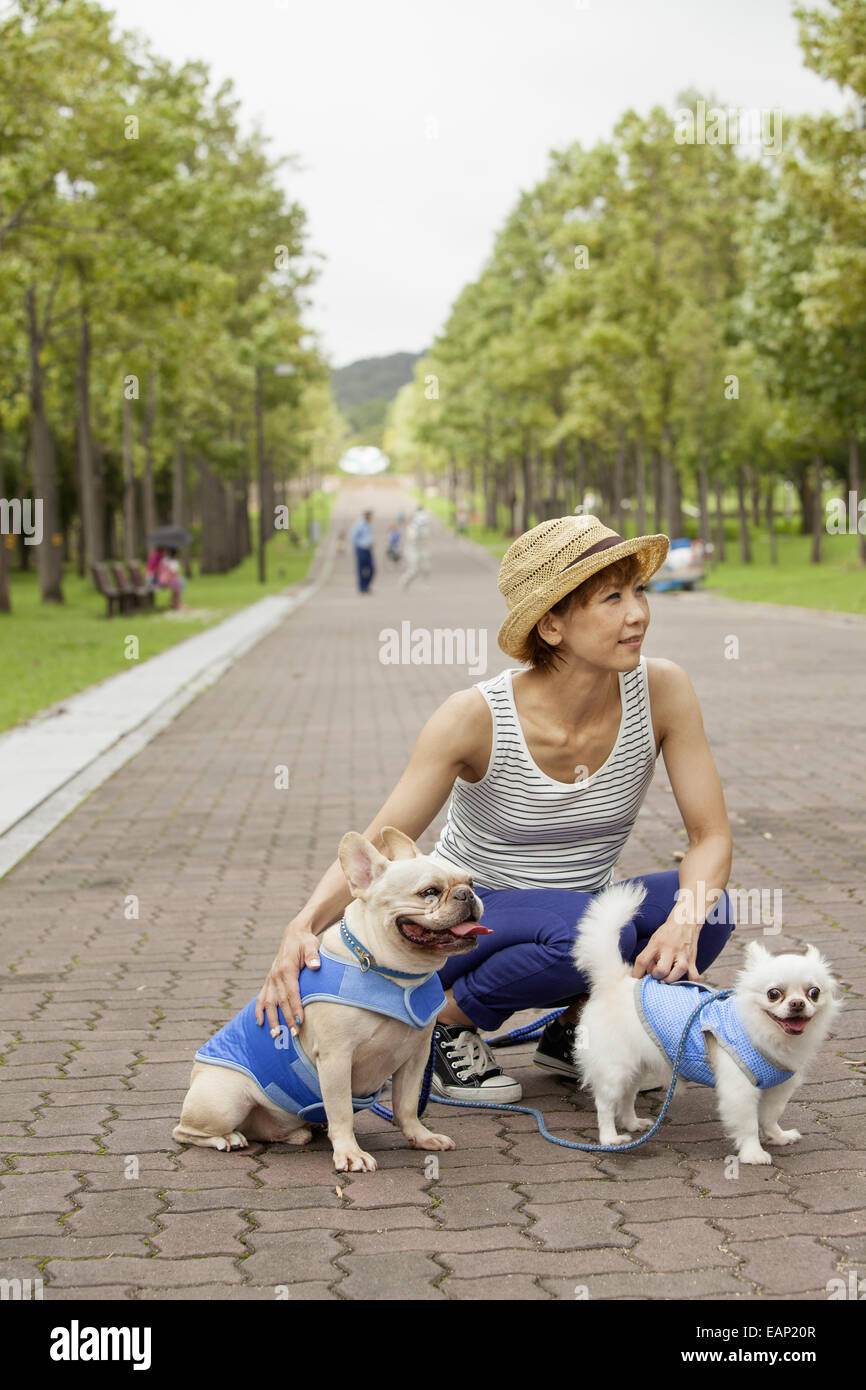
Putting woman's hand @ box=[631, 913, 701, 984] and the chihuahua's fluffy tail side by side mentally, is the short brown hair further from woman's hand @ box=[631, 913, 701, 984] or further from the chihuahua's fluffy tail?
woman's hand @ box=[631, 913, 701, 984]

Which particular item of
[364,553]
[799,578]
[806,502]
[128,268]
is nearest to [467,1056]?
[128,268]

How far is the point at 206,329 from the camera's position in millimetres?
37875

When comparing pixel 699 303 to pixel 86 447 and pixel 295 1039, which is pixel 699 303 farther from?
pixel 295 1039

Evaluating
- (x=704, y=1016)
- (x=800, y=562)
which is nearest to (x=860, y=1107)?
(x=704, y=1016)

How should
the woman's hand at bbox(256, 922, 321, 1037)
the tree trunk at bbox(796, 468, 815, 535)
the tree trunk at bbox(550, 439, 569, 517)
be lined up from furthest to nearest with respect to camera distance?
the tree trunk at bbox(550, 439, 569, 517) → the tree trunk at bbox(796, 468, 815, 535) → the woman's hand at bbox(256, 922, 321, 1037)

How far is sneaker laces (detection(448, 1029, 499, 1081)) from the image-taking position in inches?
196

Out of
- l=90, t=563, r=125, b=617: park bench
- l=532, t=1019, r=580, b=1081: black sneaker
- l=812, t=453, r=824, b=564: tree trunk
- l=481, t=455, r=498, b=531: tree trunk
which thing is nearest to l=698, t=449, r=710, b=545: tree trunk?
l=812, t=453, r=824, b=564: tree trunk

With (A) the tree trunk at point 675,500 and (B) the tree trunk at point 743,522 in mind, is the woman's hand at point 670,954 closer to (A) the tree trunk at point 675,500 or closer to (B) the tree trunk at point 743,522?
(B) the tree trunk at point 743,522

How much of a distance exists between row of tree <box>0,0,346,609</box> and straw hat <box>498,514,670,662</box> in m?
23.3

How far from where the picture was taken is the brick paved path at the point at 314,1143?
3.68 m

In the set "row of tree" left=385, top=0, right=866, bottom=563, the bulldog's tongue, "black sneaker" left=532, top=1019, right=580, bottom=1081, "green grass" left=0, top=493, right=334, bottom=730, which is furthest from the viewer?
"row of tree" left=385, top=0, right=866, bottom=563

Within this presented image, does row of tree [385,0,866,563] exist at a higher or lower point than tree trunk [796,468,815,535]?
higher

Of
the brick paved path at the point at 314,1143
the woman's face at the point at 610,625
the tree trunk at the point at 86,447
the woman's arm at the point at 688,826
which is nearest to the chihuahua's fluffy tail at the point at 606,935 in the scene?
the woman's arm at the point at 688,826

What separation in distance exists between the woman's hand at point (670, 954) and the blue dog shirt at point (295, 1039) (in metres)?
0.61
